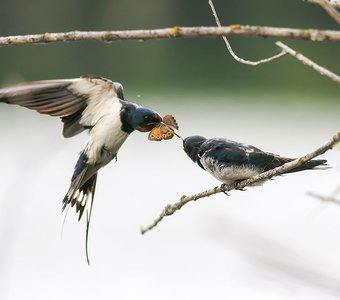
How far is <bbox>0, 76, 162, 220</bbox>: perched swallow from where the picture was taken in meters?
2.38

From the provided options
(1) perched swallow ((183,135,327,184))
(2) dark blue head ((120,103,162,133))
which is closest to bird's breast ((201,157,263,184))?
(1) perched swallow ((183,135,327,184))

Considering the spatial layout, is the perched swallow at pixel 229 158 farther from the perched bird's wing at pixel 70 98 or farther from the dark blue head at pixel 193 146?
the perched bird's wing at pixel 70 98

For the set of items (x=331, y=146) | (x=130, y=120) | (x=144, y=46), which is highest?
(x=331, y=146)

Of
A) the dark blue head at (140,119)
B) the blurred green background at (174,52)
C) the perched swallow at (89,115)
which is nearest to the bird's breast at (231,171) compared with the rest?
the perched swallow at (89,115)

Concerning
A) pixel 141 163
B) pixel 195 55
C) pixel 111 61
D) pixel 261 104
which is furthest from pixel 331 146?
pixel 195 55

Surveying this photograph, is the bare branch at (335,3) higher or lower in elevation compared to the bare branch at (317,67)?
higher

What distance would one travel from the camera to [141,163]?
39.8 feet

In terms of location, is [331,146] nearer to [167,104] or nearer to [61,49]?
[167,104]

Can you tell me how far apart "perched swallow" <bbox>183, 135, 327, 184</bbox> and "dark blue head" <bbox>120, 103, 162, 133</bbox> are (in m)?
0.62

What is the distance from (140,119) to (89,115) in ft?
0.45

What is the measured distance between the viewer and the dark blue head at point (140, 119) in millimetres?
2555

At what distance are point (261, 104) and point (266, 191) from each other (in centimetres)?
525

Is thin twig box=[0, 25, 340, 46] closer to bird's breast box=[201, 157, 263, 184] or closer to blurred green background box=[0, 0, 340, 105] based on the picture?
bird's breast box=[201, 157, 263, 184]

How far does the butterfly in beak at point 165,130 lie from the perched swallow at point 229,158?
66 centimetres
